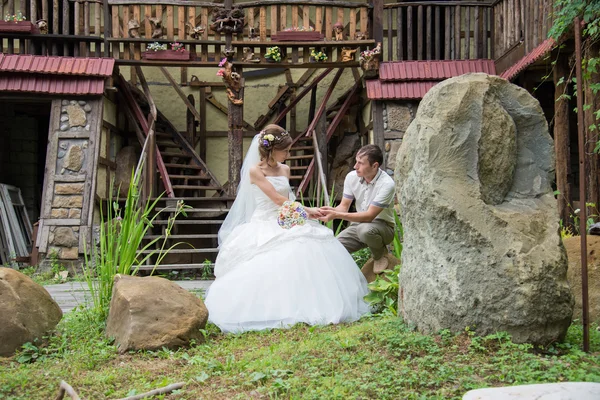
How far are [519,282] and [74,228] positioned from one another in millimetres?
7527

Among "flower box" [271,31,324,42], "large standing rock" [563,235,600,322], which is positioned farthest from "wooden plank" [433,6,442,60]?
"large standing rock" [563,235,600,322]

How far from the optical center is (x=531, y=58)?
7.87 meters

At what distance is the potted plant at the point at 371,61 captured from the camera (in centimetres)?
962

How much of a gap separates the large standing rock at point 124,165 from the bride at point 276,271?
217 inches

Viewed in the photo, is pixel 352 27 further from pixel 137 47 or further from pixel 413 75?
pixel 137 47

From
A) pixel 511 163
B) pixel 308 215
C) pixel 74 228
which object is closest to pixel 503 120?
pixel 511 163

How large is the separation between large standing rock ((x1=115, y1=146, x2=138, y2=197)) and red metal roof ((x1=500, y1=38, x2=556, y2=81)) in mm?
6361

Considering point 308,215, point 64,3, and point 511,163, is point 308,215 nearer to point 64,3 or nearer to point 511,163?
point 511,163

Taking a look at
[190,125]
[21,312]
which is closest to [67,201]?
[190,125]

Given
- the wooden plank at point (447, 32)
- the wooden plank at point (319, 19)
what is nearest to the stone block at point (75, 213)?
the wooden plank at point (319, 19)

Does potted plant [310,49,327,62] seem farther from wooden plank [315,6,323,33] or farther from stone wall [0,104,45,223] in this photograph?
stone wall [0,104,45,223]

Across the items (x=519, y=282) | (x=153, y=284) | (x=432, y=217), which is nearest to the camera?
(x=519, y=282)

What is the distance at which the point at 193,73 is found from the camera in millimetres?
12727

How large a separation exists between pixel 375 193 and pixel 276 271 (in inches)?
51.6
